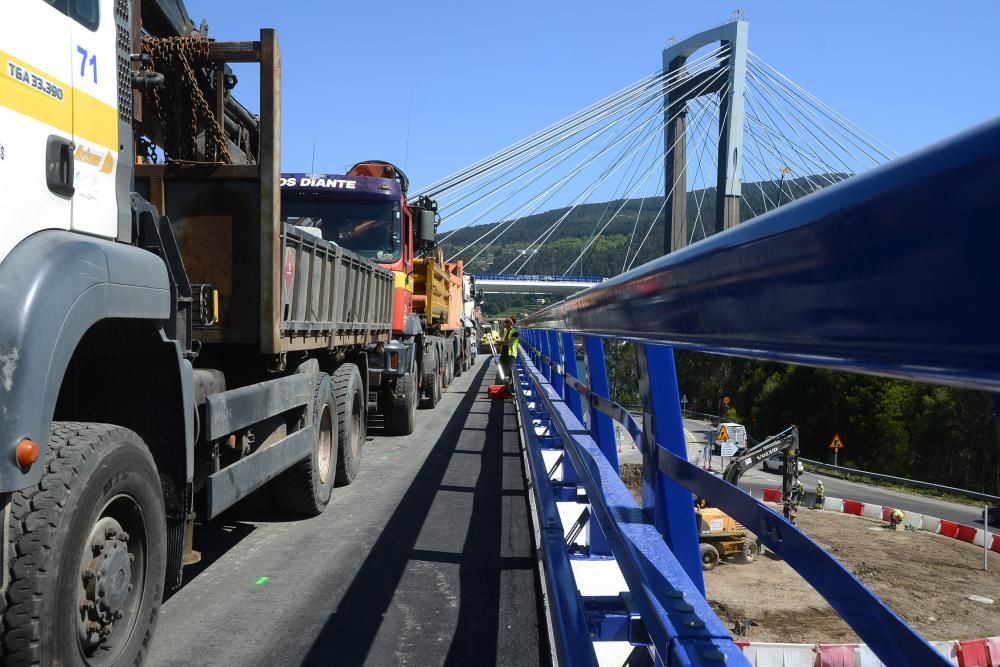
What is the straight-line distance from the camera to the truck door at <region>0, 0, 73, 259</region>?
7.91ft

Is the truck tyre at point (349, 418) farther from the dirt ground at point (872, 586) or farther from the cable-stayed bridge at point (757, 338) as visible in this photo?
the cable-stayed bridge at point (757, 338)

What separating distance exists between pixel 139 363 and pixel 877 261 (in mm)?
3254

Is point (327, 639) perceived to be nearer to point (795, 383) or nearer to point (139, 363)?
point (139, 363)

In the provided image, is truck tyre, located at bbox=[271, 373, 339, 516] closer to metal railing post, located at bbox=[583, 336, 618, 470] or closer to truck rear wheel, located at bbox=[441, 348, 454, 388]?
metal railing post, located at bbox=[583, 336, 618, 470]

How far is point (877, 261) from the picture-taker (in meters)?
0.68

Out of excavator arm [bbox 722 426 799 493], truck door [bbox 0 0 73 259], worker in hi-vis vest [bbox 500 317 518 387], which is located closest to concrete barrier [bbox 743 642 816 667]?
worker in hi-vis vest [bbox 500 317 518 387]

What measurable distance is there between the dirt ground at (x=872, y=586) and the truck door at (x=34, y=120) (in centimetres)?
398

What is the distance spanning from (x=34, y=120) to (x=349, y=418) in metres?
4.55

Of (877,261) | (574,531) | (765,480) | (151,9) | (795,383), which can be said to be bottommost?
(574,531)

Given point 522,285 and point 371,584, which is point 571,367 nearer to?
point 371,584

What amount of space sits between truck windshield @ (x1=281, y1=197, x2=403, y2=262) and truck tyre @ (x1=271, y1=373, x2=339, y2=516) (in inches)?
158

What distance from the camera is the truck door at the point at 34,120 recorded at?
7.91 ft

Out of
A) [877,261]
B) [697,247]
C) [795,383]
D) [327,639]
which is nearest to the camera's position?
[877,261]

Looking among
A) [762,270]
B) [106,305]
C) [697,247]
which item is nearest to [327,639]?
[106,305]
